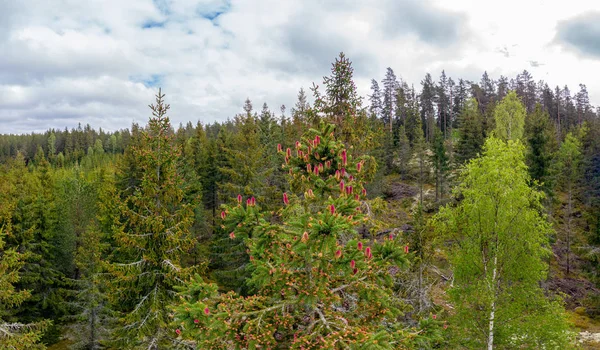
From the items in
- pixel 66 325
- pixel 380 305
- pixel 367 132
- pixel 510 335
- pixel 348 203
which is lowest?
pixel 66 325

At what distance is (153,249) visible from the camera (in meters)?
14.3

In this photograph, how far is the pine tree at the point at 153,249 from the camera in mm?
13867

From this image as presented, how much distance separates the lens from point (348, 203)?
5914mm

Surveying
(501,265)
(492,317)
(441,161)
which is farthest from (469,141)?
(492,317)

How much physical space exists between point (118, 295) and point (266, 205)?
10.6 m

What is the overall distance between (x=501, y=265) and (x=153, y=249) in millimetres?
13583

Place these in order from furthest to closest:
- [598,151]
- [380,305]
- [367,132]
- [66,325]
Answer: [598,151] → [66,325] → [367,132] → [380,305]

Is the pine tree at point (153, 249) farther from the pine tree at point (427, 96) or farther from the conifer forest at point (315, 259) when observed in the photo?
the pine tree at point (427, 96)

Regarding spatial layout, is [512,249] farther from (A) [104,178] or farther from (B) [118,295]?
(A) [104,178]

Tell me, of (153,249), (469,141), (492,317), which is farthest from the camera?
(469,141)

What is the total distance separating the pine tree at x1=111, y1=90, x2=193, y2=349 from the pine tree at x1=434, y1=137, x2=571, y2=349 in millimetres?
11005

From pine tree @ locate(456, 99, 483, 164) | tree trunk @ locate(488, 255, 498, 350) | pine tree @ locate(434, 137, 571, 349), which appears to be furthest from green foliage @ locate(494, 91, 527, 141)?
tree trunk @ locate(488, 255, 498, 350)

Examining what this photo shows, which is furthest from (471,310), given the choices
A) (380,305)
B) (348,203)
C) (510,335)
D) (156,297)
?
(156,297)

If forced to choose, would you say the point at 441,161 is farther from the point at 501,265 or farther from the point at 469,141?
the point at 501,265
